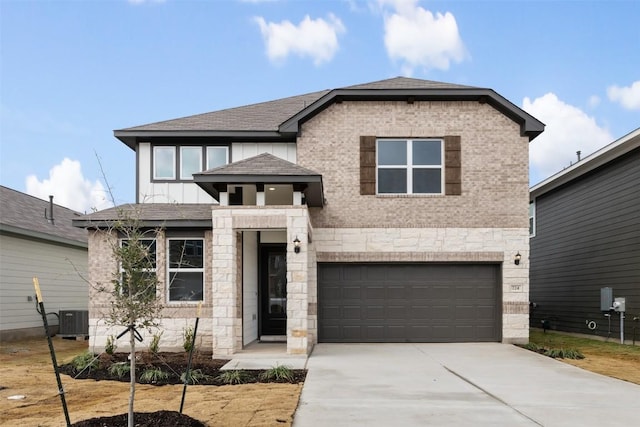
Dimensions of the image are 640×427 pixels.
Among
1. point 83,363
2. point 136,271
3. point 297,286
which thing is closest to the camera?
point 136,271

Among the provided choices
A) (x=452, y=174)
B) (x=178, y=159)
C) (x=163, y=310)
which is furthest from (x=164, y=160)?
(x=452, y=174)

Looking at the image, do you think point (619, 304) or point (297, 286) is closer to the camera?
point (297, 286)

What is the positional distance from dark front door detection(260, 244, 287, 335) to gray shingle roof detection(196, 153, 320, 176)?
3359mm

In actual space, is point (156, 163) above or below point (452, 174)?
above

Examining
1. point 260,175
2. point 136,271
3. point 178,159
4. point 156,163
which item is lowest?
point 136,271

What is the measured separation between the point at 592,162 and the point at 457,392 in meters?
12.0

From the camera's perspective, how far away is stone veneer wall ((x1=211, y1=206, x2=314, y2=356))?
13.4 metres

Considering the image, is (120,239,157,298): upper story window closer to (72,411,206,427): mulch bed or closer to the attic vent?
(72,411,206,427): mulch bed

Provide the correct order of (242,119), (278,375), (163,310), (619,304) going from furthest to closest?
1. (242,119)
2. (619,304)
3. (163,310)
4. (278,375)

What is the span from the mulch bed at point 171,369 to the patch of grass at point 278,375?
0.23 feet

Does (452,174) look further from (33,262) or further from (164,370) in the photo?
(33,262)

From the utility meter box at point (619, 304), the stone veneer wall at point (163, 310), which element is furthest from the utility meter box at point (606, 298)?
the stone veneer wall at point (163, 310)

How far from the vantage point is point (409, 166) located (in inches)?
648

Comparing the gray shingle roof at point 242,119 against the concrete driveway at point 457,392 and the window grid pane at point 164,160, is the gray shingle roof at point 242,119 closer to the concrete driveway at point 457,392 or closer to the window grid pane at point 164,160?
the window grid pane at point 164,160
